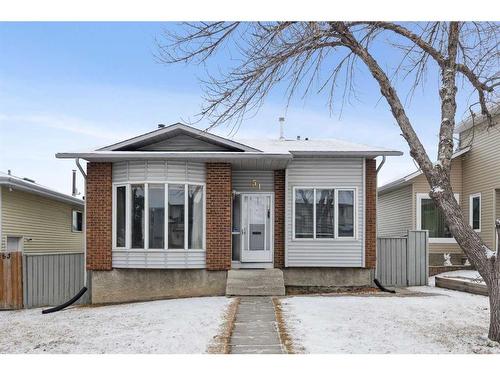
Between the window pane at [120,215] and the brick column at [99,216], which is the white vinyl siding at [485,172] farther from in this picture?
the brick column at [99,216]

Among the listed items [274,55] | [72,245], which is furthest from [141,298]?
[72,245]

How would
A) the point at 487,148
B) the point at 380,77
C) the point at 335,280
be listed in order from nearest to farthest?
the point at 380,77 < the point at 335,280 < the point at 487,148

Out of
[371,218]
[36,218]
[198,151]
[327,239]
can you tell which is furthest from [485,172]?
[36,218]

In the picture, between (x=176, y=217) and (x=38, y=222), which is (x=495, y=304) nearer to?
(x=176, y=217)

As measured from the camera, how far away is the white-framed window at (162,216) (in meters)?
11.2

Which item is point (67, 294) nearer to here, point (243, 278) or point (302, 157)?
point (243, 278)

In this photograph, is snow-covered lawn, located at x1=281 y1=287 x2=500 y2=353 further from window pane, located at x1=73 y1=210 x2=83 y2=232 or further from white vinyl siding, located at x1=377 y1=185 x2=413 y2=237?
window pane, located at x1=73 y1=210 x2=83 y2=232

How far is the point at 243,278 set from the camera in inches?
433

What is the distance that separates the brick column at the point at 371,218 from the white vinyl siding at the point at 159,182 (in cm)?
383

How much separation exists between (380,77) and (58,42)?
629 cm

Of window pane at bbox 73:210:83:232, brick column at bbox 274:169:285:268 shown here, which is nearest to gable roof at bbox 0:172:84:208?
window pane at bbox 73:210:83:232

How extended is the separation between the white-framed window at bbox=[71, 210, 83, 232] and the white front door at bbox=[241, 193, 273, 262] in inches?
375

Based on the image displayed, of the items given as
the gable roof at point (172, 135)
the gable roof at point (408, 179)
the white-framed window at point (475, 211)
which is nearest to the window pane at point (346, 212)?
the gable roof at point (172, 135)

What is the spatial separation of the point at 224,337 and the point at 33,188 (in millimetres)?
10036
